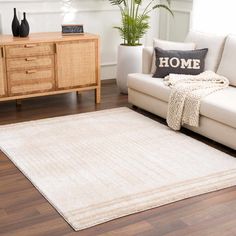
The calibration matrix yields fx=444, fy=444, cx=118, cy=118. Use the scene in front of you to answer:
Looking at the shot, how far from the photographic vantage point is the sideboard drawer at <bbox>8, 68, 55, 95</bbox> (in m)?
4.22

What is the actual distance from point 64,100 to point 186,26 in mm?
1817

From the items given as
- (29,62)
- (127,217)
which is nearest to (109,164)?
(127,217)

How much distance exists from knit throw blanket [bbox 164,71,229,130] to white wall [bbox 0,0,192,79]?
169cm

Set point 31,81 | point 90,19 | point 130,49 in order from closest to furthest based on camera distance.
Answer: point 31,81 < point 130,49 < point 90,19

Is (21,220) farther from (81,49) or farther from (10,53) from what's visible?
(81,49)

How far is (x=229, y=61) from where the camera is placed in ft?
13.3

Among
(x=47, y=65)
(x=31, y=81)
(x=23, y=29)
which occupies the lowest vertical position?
(x=31, y=81)

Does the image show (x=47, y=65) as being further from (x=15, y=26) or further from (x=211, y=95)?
(x=211, y=95)

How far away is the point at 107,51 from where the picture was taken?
556cm

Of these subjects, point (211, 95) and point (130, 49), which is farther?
point (130, 49)

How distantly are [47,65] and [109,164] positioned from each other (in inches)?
63.3

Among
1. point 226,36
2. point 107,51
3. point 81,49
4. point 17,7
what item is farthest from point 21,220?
point 107,51

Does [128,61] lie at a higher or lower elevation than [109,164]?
higher

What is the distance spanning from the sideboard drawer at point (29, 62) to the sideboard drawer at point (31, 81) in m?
0.04
